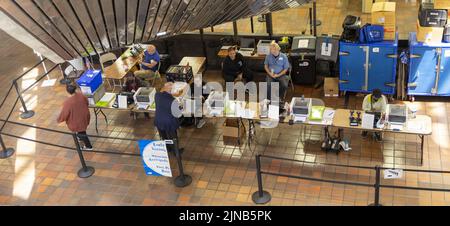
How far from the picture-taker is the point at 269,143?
8555mm

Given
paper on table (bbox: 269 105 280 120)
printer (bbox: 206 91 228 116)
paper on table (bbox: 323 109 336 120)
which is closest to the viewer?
paper on table (bbox: 323 109 336 120)

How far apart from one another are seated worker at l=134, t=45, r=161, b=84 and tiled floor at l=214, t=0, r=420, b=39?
217cm

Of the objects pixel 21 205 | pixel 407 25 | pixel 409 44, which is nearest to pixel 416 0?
pixel 407 25

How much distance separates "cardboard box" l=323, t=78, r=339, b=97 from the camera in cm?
966

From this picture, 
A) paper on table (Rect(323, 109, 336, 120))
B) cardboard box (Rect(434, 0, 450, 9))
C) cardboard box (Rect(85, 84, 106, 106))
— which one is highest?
cardboard box (Rect(434, 0, 450, 9))

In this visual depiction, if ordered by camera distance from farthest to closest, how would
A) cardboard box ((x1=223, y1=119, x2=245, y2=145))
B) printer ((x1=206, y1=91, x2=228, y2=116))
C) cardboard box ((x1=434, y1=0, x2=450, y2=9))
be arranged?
1. cardboard box ((x1=434, y1=0, x2=450, y2=9))
2. cardboard box ((x1=223, y1=119, x2=245, y2=145))
3. printer ((x1=206, y1=91, x2=228, y2=116))

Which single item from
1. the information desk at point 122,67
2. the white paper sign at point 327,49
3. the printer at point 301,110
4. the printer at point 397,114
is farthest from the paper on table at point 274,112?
the information desk at point 122,67

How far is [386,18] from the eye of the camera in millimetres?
8852

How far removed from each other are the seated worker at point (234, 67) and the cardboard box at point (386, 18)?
2.42 m

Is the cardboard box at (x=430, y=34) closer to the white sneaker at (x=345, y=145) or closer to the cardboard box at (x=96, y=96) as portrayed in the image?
the white sneaker at (x=345, y=145)

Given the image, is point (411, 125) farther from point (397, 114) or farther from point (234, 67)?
point (234, 67)

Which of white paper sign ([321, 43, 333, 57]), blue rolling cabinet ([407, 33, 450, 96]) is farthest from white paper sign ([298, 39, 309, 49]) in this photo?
blue rolling cabinet ([407, 33, 450, 96])

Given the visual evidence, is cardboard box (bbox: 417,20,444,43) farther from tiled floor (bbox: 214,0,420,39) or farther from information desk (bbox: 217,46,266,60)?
information desk (bbox: 217,46,266,60)

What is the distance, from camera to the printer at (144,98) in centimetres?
864
